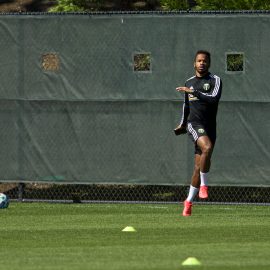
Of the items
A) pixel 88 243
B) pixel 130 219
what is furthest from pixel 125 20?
pixel 88 243

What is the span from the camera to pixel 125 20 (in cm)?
1736

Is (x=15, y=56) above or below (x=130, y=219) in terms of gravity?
above

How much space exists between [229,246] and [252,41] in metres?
6.88

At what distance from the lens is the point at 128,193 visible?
1861 centimetres

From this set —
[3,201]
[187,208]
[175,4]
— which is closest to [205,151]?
[187,208]

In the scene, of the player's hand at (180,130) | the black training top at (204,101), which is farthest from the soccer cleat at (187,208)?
the black training top at (204,101)

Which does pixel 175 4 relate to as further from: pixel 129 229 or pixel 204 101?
pixel 129 229

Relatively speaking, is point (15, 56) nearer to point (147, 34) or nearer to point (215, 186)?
point (147, 34)

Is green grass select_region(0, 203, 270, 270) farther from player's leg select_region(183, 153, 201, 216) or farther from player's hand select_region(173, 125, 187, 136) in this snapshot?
player's hand select_region(173, 125, 187, 136)

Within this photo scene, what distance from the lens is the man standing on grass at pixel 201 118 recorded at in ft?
47.3

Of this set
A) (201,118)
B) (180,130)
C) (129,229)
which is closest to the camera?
(129,229)

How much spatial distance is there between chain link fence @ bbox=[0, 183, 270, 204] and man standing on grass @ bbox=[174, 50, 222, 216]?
10.1 feet

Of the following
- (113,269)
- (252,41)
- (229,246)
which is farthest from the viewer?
(252,41)

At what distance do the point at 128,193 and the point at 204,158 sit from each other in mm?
4349
